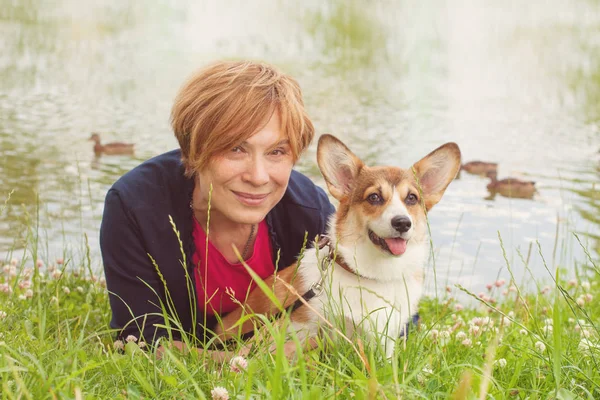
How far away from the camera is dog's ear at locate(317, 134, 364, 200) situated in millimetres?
3553

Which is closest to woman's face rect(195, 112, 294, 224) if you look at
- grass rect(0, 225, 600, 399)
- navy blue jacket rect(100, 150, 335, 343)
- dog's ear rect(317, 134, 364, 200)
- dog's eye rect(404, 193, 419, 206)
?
dog's ear rect(317, 134, 364, 200)

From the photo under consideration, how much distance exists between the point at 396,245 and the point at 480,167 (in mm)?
8235

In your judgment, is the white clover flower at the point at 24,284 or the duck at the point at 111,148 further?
the duck at the point at 111,148

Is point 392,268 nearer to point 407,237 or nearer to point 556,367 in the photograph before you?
point 407,237

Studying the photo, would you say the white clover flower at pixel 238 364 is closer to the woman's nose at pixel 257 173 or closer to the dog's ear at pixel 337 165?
the woman's nose at pixel 257 173

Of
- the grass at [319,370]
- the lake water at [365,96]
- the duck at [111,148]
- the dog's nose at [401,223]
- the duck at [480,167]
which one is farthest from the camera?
the duck at [480,167]

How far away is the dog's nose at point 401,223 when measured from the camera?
10.3 ft

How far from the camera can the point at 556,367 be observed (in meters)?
1.87

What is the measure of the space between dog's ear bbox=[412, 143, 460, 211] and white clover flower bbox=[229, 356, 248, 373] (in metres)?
1.54

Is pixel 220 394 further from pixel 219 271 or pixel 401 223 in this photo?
pixel 219 271

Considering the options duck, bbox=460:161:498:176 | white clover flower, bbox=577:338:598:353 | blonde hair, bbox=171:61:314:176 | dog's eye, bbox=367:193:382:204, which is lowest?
duck, bbox=460:161:498:176

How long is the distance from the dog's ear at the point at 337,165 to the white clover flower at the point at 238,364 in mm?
1448

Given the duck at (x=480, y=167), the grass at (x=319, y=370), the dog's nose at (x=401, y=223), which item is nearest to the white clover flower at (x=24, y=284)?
the grass at (x=319, y=370)

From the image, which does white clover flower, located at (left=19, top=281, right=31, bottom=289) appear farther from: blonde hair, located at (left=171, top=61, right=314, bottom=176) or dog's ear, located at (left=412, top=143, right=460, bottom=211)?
dog's ear, located at (left=412, top=143, right=460, bottom=211)
